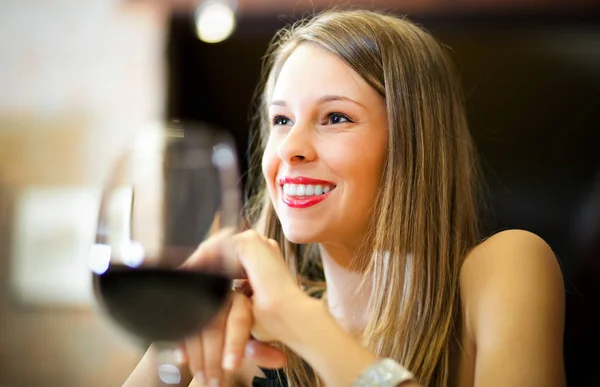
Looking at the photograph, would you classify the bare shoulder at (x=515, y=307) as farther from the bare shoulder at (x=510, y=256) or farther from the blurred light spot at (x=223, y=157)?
the blurred light spot at (x=223, y=157)

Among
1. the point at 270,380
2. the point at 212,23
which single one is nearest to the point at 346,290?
the point at 270,380

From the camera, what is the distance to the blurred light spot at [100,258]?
1.41 feet

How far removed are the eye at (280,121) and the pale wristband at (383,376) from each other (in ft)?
1.37

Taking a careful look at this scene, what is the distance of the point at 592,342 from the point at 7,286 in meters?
1.39

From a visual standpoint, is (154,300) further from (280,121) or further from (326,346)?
(280,121)

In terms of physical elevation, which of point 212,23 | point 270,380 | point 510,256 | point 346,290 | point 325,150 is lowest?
point 270,380

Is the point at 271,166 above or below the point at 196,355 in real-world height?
above

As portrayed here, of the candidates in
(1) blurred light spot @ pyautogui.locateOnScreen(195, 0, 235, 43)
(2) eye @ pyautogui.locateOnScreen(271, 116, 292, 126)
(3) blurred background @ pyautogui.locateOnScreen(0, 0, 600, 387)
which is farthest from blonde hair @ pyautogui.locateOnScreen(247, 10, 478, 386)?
(1) blurred light spot @ pyautogui.locateOnScreen(195, 0, 235, 43)

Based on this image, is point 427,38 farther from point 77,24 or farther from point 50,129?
point 77,24

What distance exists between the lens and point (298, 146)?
0.80 m

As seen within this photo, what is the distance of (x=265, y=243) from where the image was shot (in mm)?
591

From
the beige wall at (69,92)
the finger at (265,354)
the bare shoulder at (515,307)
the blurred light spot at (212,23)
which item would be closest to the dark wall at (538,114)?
the blurred light spot at (212,23)

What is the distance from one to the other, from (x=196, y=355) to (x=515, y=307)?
13.2 inches

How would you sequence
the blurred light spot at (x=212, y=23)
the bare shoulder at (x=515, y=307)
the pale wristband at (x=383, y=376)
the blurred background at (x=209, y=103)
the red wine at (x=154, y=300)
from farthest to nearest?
the blurred light spot at (x=212, y=23)
the blurred background at (x=209, y=103)
the bare shoulder at (x=515, y=307)
the pale wristband at (x=383, y=376)
the red wine at (x=154, y=300)
